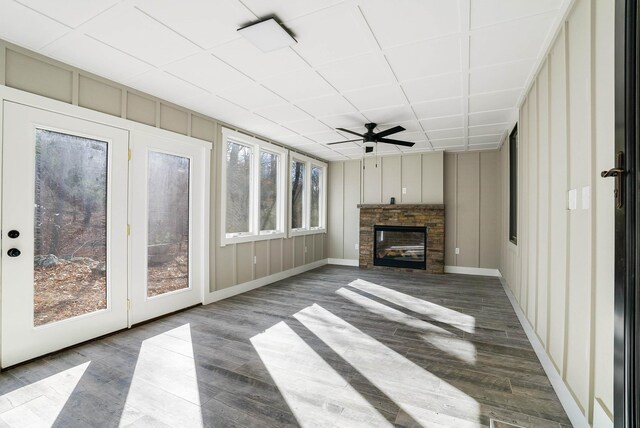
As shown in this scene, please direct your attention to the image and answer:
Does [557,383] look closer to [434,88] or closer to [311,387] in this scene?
[311,387]

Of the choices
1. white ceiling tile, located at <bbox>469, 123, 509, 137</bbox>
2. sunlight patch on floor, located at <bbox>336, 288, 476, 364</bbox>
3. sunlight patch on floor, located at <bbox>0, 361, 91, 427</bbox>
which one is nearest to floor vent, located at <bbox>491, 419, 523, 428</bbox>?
sunlight patch on floor, located at <bbox>336, 288, 476, 364</bbox>

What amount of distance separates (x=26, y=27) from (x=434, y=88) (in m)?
3.63

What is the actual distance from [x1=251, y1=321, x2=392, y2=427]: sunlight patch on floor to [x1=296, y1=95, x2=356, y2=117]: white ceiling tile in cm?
276

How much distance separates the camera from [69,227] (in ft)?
9.41

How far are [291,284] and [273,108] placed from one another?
3.07 meters

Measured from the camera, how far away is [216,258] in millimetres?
4488

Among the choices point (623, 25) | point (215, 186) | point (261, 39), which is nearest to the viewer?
point (623, 25)

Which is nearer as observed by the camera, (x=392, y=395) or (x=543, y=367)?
(x=392, y=395)

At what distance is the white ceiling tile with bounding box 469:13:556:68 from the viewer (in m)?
2.22

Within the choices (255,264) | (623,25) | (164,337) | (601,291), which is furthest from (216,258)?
(623,25)

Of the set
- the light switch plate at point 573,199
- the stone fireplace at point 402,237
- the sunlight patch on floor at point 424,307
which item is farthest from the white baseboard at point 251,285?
the light switch plate at point 573,199

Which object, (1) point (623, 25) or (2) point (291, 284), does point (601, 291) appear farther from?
(2) point (291, 284)

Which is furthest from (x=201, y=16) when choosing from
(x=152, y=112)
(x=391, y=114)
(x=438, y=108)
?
(x=438, y=108)

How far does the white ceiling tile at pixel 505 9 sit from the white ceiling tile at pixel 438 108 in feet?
5.05
